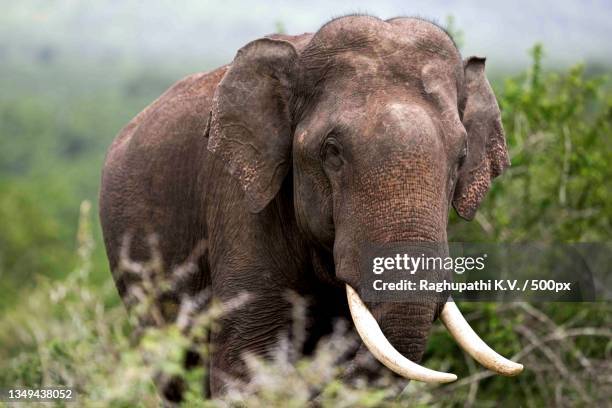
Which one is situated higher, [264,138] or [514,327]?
[264,138]

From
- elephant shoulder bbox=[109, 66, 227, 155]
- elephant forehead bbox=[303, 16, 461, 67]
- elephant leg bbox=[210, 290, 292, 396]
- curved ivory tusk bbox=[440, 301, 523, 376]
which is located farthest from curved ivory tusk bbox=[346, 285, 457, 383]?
elephant shoulder bbox=[109, 66, 227, 155]

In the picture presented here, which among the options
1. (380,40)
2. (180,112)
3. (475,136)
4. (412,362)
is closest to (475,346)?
(412,362)

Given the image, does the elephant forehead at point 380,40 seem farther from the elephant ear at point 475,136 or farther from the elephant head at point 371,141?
the elephant ear at point 475,136

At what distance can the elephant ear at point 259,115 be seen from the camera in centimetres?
591

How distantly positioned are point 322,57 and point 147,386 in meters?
1.97

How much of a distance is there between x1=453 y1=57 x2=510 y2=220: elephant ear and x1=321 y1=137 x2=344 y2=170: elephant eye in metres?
0.70

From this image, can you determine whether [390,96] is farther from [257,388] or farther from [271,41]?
[257,388]

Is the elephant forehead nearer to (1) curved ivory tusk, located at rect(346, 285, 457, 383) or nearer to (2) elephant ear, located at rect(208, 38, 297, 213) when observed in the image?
(2) elephant ear, located at rect(208, 38, 297, 213)

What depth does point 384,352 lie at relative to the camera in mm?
5152

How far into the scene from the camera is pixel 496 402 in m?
8.84

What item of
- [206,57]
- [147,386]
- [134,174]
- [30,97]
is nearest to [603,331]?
[134,174]

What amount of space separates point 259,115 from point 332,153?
0.51 metres

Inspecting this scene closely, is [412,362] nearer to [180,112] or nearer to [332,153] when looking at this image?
[332,153]

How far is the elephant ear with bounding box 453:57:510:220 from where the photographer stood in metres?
6.05
